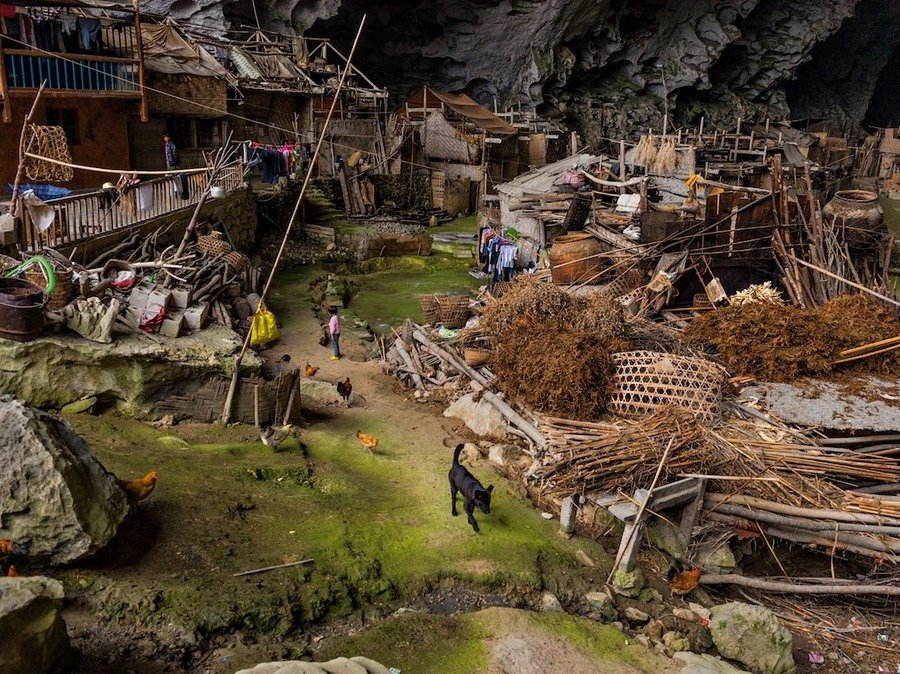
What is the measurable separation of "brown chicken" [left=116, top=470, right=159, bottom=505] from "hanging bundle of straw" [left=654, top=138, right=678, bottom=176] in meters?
15.5

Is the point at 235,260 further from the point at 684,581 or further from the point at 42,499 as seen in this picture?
the point at 684,581

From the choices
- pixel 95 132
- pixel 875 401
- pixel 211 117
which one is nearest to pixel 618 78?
pixel 211 117

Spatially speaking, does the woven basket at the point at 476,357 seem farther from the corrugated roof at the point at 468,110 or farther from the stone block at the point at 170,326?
the corrugated roof at the point at 468,110

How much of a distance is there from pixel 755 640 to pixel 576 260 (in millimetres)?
10261

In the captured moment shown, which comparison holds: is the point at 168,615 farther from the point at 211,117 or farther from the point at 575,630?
the point at 211,117

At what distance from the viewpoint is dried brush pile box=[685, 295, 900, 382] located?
11.4 metres

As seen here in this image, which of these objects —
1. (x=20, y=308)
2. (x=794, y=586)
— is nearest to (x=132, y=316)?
(x=20, y=308)

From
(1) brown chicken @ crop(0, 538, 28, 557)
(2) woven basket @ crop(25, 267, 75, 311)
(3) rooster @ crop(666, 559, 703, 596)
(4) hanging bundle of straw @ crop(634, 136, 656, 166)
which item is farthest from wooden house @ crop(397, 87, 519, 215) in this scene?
(1) brown chicken @ crop(0, 538, 28, 557)

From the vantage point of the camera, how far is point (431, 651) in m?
6.89

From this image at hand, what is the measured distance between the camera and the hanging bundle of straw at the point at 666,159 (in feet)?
62.2

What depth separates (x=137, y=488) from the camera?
7816 mm

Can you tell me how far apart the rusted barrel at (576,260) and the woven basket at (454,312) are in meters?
2.31

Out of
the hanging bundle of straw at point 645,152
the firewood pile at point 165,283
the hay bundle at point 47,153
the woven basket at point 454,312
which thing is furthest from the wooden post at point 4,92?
the hanging bundle of straw at point 645,152

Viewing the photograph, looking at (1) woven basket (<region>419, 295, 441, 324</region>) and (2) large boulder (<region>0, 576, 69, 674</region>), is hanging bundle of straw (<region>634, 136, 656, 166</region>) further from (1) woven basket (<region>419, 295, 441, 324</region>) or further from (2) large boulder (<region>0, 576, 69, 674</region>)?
(2) large boulder (<region>0, 576, 69, 674</region>)
